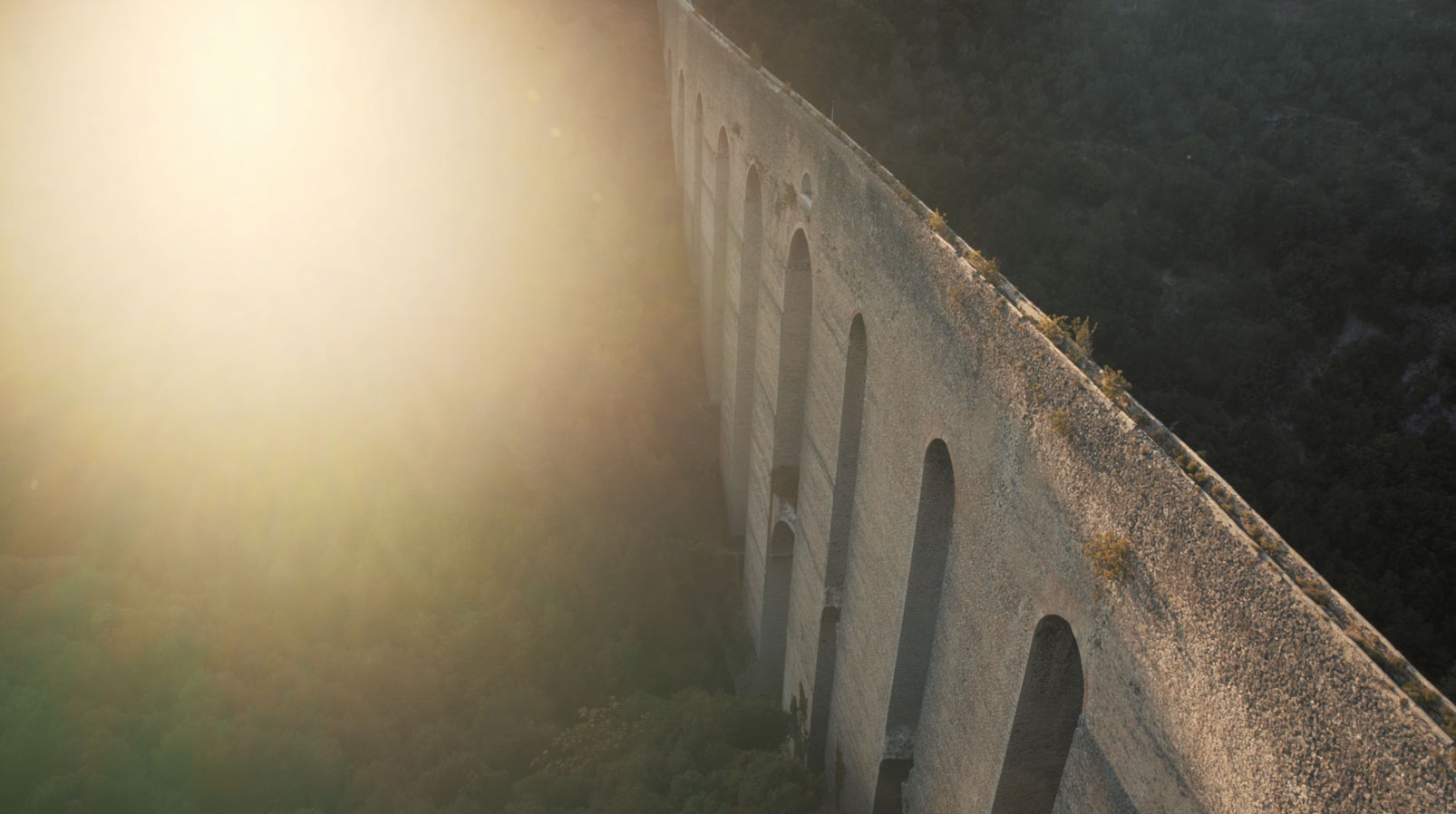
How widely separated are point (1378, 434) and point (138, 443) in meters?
24.4

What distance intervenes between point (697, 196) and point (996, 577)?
1564cm

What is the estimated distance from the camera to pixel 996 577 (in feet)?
20.7

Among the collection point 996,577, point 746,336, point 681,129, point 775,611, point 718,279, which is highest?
point 996,577

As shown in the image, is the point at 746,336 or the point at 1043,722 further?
the point at 746,336

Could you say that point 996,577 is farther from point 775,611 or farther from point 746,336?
point 746,336

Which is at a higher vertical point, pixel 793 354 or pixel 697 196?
pixel 793 354

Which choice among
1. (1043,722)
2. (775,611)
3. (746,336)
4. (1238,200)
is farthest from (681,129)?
(1043,722)

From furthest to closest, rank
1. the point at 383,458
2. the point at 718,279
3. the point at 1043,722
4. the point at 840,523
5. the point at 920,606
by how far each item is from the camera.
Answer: the point at 383,458, the point at 718,279, the point at 840,523, the point at 920,606, the point at 1043,722

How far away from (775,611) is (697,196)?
10.6 meters

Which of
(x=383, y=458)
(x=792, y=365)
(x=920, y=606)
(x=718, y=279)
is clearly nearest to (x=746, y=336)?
(x=792, y=365)

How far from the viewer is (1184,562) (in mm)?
4305

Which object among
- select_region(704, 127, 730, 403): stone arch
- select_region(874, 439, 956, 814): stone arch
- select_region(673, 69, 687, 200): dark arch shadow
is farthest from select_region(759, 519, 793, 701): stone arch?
select_region(673, 69, 687, 200): dark arch shadow

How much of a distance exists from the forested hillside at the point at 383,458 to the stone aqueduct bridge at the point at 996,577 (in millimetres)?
2873

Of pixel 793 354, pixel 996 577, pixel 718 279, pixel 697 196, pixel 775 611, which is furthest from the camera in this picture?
pixel 697 196
